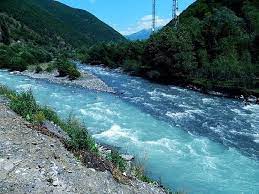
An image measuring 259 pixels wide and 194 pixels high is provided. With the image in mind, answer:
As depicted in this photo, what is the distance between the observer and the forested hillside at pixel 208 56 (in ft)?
207

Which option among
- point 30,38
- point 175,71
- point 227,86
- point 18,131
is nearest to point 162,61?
point 175,71

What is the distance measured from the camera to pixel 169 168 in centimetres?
2462

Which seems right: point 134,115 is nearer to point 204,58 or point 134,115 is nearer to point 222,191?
point 222,191

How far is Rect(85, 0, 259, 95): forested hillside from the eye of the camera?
6308 cm

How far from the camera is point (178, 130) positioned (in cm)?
3447

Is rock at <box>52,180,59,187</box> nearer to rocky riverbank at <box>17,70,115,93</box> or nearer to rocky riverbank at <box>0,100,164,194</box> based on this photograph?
rocky riverbank at <box>0,100,164,194</box>

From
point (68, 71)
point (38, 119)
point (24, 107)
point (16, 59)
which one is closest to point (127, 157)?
point (38, 119)

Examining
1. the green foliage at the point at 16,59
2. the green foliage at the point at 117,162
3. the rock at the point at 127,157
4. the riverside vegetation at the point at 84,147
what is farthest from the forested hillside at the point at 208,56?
the green foliage at the point at 117,162

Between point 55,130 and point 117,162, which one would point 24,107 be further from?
point 117,162

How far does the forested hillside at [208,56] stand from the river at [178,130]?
788 cm

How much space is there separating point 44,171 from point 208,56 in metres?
61.4

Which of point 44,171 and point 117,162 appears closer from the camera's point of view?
point 44,171

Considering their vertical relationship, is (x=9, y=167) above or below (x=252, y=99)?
above

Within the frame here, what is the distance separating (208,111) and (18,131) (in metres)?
28.2
